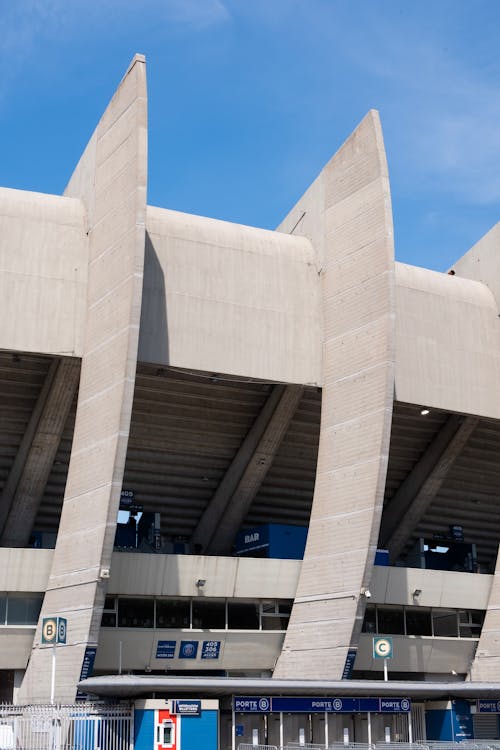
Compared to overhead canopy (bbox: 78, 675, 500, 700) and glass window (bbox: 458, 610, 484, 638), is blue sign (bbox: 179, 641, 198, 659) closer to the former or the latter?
overhead canopy (bbox: 78, 675, 500, 700)

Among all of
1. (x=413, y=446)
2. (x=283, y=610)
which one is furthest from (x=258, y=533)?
(x=413, y=446)

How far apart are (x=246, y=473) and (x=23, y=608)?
10607mm

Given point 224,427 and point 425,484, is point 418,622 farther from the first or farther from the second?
point 224,427

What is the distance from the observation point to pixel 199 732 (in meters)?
23.5

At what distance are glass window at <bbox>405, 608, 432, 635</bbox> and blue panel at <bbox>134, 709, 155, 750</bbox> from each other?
18945mm

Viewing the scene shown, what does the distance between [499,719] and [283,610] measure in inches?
431

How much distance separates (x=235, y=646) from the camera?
1441 inches

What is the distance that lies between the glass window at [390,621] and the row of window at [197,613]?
163 inches

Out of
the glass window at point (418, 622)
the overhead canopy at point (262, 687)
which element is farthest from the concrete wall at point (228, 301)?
the overhead canopy at point (262, 687)

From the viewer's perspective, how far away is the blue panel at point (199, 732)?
23266 millimetres

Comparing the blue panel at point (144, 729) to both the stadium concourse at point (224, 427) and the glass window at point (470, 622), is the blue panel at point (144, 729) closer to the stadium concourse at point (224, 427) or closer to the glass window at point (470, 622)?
the stadium concourse at point (224, 427)

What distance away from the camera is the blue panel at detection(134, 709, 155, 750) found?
75.4 ft

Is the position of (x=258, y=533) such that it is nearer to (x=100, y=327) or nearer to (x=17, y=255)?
(x=100, y=327)

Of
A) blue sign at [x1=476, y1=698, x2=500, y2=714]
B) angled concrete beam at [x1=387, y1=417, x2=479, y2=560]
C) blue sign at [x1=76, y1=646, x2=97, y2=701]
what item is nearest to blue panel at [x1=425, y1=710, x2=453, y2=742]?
blue sign at [x1=476, y1=698, x2=500, y2=714]
